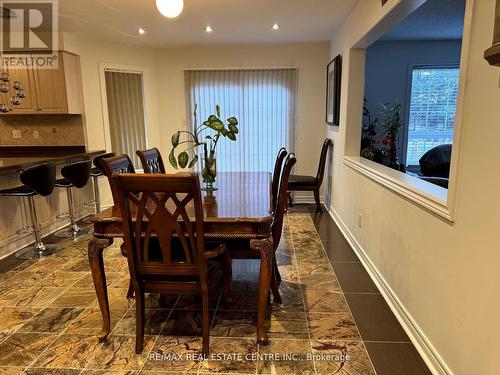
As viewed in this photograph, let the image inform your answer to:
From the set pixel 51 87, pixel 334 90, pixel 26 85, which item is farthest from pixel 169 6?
pixel 26 85

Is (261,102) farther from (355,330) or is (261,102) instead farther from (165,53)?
(355,330)

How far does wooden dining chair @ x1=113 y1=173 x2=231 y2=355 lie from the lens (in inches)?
66.4

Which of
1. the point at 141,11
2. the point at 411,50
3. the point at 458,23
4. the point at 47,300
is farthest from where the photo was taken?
the point at 411,50

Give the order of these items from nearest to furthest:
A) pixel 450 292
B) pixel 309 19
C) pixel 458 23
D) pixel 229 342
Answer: pixel 450 292, pixel 229 342, pixel 309 19, pixel 458 23

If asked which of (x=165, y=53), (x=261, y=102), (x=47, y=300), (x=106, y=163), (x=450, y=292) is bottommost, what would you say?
(x=47, y=300)

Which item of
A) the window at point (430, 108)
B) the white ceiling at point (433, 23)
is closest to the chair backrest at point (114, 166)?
the white ceiling at point (433, 23)

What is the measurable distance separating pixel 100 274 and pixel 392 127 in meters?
4.57

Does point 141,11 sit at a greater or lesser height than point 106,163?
greater

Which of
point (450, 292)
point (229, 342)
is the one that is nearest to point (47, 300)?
point (229, 342)

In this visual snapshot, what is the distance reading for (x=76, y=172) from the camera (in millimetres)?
3773

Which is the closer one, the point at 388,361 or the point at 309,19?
the point at 388,361

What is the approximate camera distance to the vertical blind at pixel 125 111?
5207 mm

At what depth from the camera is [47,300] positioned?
258cm

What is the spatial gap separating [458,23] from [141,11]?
384 centimetres
